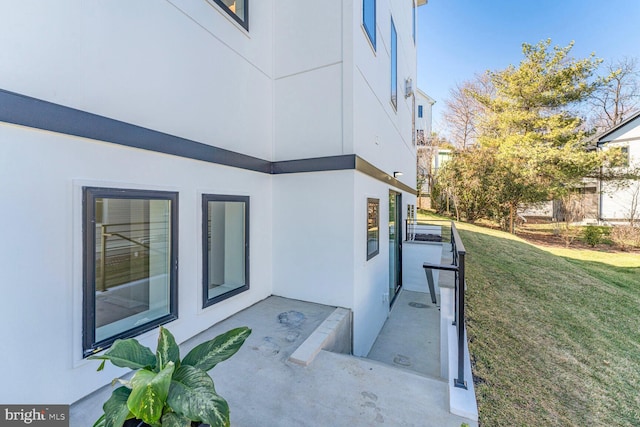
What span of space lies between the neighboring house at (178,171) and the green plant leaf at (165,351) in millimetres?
1266

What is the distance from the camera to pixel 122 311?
2.86 metres

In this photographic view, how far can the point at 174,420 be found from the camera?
142 cm

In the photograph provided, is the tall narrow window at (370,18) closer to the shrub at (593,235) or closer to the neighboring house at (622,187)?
the shrub at (593,235)

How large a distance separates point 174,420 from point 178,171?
100 inches

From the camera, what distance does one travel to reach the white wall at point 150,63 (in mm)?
2158

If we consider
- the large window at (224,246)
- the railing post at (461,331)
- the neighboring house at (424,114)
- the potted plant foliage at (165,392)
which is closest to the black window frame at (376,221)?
the large window at (224,246)

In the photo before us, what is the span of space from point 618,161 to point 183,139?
64.4 ft

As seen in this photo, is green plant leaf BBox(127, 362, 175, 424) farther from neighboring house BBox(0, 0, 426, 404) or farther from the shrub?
the shrub

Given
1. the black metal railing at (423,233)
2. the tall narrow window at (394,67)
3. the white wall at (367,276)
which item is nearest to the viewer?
the white wall at (367,276)

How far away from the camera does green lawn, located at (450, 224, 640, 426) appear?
310 centimetres

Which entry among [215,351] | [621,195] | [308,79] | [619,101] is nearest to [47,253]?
[215,351]

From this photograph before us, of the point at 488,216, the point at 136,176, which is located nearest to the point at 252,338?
the point at 136,176

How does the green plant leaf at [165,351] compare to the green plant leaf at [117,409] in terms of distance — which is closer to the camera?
the green plant leaf at [117,409]

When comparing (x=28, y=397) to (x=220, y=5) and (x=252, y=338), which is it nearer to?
(x=252, y=338)
